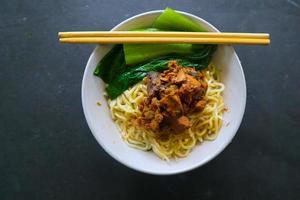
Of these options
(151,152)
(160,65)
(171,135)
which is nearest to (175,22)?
(160,65)

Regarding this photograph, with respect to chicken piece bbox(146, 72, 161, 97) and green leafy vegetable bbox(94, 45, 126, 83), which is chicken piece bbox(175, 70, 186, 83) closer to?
chicken piece bbox(146, 72, 161, 97)

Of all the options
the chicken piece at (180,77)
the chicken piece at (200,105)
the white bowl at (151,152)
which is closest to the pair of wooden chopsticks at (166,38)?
the white bowl at (151,152)

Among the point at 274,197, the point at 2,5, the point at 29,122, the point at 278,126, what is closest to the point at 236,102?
the point at 278,126

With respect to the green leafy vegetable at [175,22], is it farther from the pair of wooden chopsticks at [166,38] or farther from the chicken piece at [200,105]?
the chicken piece at [200,105]

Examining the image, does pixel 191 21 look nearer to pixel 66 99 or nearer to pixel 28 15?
pixel 66 99

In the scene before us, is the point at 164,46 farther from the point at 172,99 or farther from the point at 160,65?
the point at 172,99
